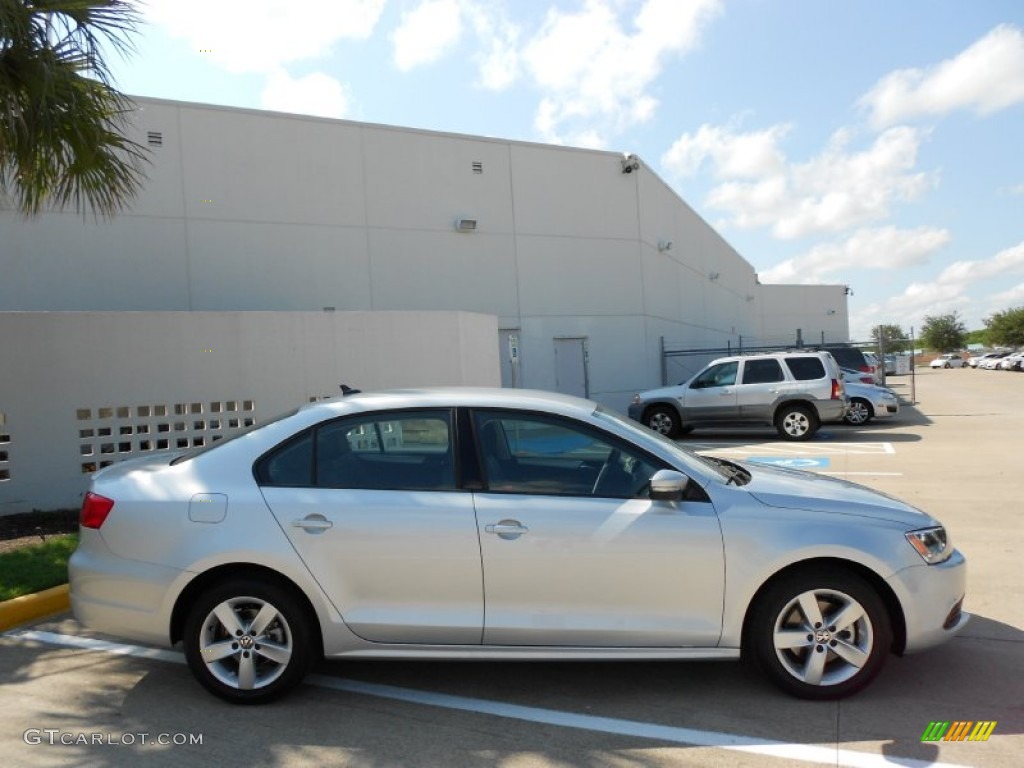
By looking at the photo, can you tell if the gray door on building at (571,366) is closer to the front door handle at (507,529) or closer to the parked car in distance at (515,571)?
the parked car in distance at (515,571)

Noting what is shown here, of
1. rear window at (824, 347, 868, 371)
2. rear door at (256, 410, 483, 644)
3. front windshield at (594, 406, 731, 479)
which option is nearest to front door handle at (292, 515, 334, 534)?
rear door at (256, 410, 483, 644)

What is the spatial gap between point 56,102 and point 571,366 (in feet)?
48.4

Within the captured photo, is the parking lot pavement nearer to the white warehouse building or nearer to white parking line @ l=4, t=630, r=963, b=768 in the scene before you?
white parking line @ l=4, t=630, r=963, b=768

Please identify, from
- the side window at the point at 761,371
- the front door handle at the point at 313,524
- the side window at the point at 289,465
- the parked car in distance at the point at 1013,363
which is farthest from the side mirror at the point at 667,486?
the parked car in distance at the point at 1013,363

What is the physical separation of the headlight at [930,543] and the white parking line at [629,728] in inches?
39.0

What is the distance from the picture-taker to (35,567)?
6.38 m

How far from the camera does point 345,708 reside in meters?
4.09

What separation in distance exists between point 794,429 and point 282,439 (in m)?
13.6

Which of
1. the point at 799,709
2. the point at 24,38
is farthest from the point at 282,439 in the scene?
the point at 24,38

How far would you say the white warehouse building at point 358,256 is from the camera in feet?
35.7

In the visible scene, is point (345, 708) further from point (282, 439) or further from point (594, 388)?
point (594, 388)

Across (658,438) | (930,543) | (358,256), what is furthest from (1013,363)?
(658,438)

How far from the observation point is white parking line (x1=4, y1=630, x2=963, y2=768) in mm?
3484

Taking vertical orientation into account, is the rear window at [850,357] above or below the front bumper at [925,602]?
above
